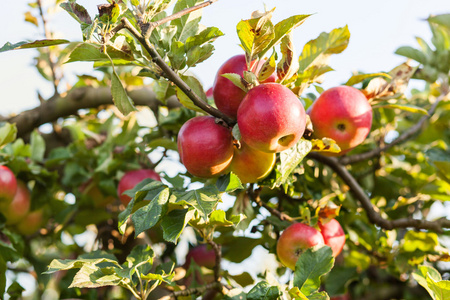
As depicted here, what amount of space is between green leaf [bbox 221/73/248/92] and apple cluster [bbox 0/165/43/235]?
3.08ft

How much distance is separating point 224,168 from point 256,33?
0.32m

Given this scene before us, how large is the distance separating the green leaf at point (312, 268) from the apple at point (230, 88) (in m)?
0.38

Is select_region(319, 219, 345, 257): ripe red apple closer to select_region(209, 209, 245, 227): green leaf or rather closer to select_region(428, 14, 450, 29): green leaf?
select_region(209, 209, 245, 227): green leaf

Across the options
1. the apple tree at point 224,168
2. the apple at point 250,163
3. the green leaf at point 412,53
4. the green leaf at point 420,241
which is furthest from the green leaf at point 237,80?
the green leaf at point 412,53

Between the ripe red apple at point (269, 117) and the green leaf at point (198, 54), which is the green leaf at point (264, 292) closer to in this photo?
the ripe red apple at point (269, 117)

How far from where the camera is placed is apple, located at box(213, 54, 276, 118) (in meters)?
1.03

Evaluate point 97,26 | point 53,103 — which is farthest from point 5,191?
point 97,26

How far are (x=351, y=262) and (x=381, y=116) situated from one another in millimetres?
605

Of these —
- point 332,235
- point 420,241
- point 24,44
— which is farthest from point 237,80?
point 420,241

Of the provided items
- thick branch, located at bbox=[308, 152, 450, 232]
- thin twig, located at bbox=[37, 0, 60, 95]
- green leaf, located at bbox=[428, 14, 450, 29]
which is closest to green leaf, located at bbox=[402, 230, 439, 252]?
thick branch, located at bbox=[308, 152, 450, 232]

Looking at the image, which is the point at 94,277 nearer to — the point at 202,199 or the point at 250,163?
the point at 202,199

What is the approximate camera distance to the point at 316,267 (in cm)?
104

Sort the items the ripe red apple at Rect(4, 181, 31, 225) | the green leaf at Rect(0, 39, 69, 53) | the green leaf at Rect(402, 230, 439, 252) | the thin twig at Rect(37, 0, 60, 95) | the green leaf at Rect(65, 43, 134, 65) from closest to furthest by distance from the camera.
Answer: the green leaf at Rect(0, 39, 69, 53) → the green leaf at Rect(65, 43, 134, 65) → the green leaf at Rect(402, 230, 439, 252) → the ripe red apple at Rect(4, 181, 31, 225) → the thin twig at Rect(37, 0, 60, 95)

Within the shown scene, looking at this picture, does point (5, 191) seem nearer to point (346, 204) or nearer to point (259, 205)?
point (259, 205)
